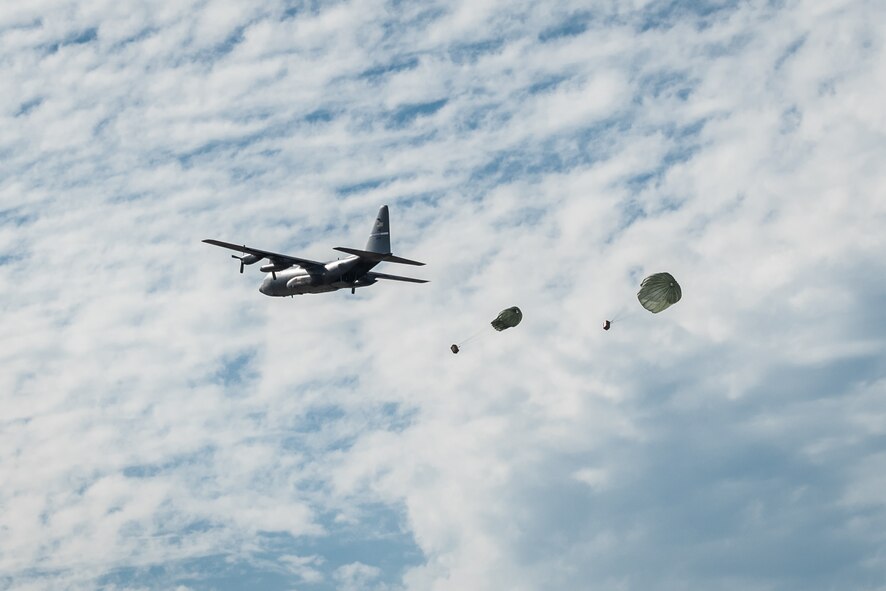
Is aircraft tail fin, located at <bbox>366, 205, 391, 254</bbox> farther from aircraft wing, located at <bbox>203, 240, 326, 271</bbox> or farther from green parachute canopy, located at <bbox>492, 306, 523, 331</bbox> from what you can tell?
green parachute canopy, located at <bbox>492, 306, 523, 331</bbox>

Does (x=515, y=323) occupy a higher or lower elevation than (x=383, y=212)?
lower

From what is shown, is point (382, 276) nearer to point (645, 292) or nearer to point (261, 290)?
point (261, 290)

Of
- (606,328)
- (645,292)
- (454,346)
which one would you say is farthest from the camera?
(645,292)

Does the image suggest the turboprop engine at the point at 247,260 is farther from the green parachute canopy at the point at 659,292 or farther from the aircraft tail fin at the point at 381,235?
the green parachute canopy at the point at 659,292

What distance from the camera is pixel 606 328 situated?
204 feet

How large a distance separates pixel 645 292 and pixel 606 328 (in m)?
15.4

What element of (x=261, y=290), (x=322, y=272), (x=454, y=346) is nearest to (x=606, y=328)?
(x=454, y=346)

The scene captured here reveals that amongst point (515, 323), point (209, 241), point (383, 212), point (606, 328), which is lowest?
point (606, 328)

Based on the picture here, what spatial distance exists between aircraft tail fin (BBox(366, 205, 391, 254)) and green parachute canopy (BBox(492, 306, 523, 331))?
97.1 ft

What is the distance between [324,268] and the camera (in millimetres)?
103312

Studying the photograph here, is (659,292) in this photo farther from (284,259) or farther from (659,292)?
(284,259)

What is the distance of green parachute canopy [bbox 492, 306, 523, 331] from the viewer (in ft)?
253

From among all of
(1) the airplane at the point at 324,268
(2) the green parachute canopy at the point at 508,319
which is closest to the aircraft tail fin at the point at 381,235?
(1) the airplane at the point at 324,268

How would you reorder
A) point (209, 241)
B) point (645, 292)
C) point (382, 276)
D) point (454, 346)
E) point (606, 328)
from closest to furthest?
1. point (606, 328)
2. point (454, 346)
3. point (645, 292)
4. point (209, 241)
5. point (382, 276)
